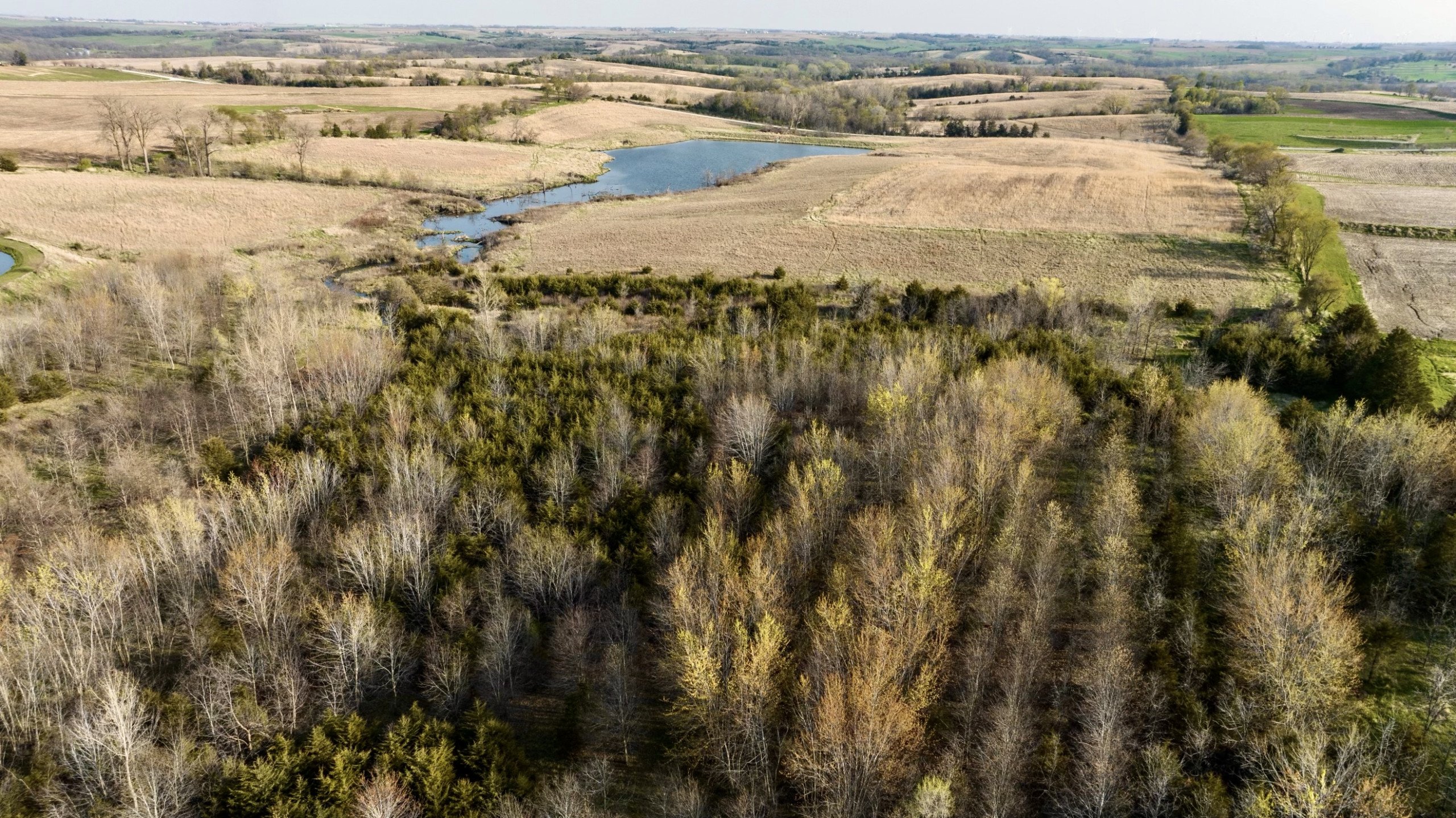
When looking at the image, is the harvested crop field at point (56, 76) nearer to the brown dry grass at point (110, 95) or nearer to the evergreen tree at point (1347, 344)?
the brown dry grass at point (110, 95)

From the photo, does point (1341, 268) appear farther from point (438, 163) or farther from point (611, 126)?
point (611, 126)

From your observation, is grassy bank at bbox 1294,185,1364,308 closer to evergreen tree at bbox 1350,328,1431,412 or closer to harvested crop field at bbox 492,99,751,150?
evergreen tree at bbox 1350,328,1431,412

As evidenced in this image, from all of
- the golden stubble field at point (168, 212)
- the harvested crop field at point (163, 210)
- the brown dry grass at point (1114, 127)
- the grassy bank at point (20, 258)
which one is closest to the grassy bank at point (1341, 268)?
the brown dry grass at point (1114, 127)

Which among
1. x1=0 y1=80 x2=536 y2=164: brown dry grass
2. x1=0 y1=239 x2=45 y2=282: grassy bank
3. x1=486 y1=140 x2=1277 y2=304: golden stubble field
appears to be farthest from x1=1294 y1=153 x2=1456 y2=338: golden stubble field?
x1=0 y1=80 x2=536 y2=164: brown dry grass

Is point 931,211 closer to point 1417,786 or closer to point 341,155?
point 1417,786

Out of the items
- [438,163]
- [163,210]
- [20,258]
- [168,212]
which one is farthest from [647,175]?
[20,258]

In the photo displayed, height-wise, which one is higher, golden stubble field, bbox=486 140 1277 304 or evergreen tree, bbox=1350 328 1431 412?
golden stubble field, bbox=486 140 1277 304
